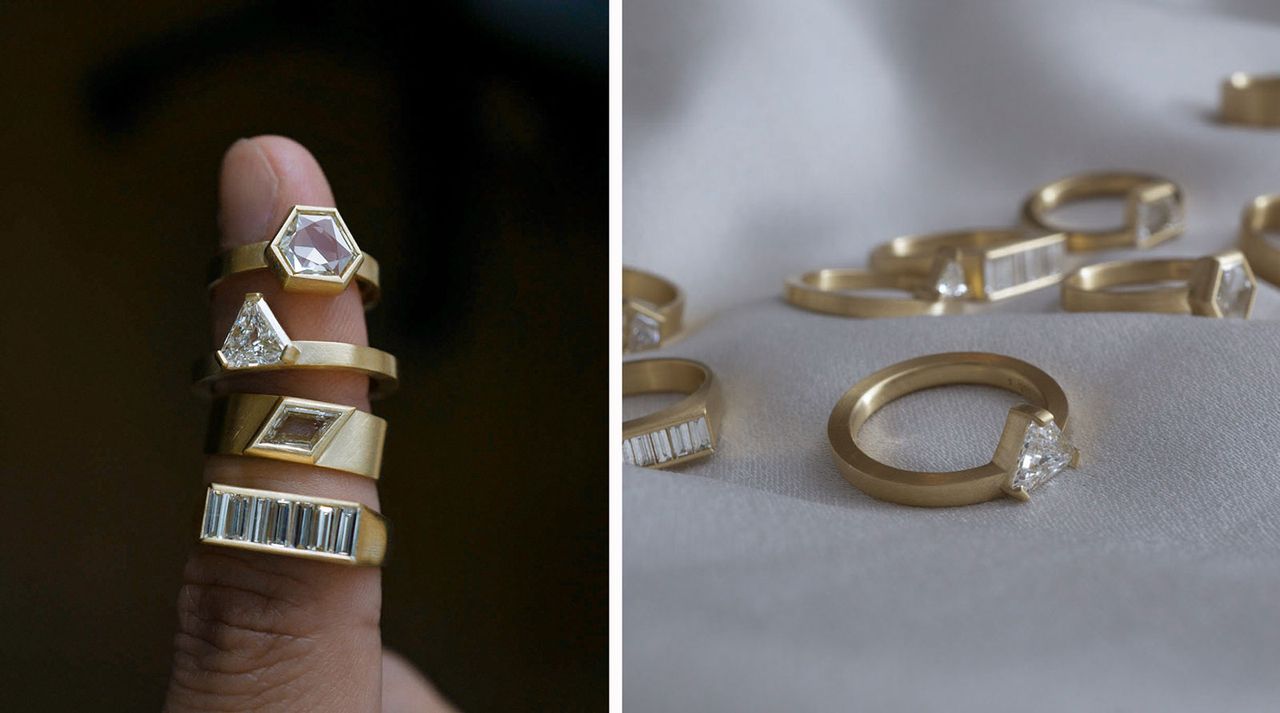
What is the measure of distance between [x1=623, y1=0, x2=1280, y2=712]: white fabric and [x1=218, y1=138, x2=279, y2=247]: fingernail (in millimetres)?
292

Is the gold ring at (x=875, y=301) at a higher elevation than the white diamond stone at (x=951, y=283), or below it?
below

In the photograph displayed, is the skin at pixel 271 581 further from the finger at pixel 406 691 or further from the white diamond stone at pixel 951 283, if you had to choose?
the white diamond stone at pixel 951 283

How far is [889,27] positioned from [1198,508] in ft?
2.61

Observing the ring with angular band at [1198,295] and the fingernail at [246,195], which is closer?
the fingernail at [246,195]

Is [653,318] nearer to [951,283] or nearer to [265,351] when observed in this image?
[951,283]

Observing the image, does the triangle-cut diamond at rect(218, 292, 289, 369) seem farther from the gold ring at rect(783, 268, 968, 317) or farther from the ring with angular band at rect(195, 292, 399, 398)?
the gold ring at rect(783, 268, 968, 317)

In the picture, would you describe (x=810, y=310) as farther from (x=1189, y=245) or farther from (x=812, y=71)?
(x=1189, y=245)

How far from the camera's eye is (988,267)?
959 millimetres

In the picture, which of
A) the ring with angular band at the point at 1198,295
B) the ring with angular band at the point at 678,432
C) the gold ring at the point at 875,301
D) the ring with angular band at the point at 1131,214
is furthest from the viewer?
the ring with angular band at the point at 1131,214

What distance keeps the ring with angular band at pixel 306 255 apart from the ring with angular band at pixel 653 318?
1.11 ft

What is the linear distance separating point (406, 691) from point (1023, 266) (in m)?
0.69

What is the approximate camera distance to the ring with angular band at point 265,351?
0.62 meters

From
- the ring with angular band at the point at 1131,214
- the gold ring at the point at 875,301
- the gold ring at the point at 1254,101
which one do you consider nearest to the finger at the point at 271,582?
the gold ring at the point at 875,301

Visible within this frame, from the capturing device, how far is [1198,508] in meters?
0.60
